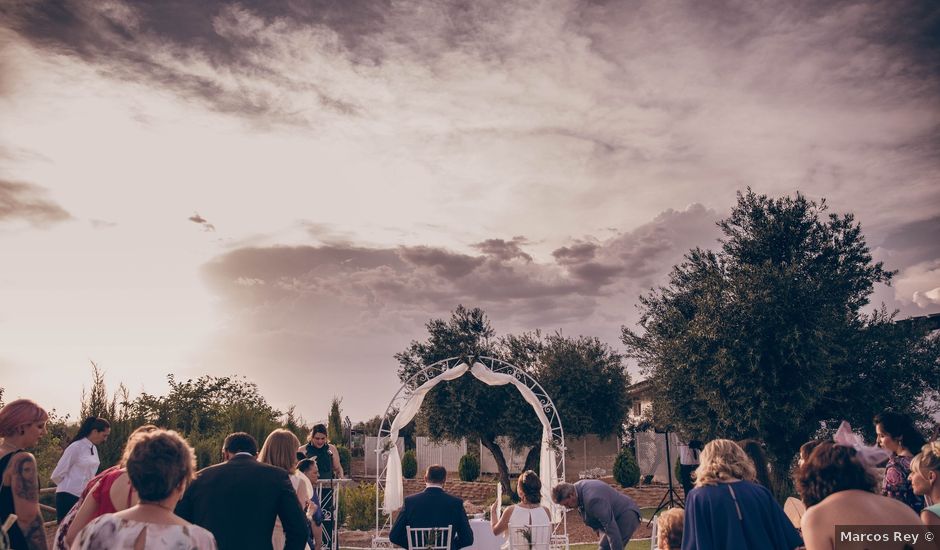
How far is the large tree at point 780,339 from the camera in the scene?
1482cm

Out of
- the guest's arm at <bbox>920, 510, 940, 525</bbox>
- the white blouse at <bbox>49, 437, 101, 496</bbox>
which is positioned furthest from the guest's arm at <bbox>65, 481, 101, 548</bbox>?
the guest's arm at <bbox>920, 510, 940, 525</bbox>

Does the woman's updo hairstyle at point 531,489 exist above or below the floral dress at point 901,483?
below

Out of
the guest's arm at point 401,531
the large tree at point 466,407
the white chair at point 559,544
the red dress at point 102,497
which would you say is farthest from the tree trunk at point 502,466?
the red dress at point 102,497

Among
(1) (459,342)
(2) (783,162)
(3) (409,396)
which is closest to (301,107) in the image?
(3) (409,396)

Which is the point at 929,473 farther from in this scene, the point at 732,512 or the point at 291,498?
the point at 291,498

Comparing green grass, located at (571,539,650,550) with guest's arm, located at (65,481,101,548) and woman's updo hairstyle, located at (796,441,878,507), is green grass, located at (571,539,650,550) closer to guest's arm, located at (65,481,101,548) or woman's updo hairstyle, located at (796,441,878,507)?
woman's updo hairstyle, located at (796,441,878,507)

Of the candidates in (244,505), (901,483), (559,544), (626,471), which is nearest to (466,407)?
(626,471)

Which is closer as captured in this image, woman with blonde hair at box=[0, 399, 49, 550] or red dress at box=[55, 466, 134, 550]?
red dress at box=[55, 466, 134, 550]

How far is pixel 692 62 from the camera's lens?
11797 mm

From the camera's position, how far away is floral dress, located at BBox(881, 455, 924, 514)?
4988 millimetres

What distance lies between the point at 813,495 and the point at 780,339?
503 inches

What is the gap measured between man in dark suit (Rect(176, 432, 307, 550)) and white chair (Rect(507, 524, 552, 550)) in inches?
134

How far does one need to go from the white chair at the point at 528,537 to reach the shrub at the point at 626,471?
14.3m

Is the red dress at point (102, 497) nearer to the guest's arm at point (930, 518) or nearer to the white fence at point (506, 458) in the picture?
the guest's arm at point (930, 518)
